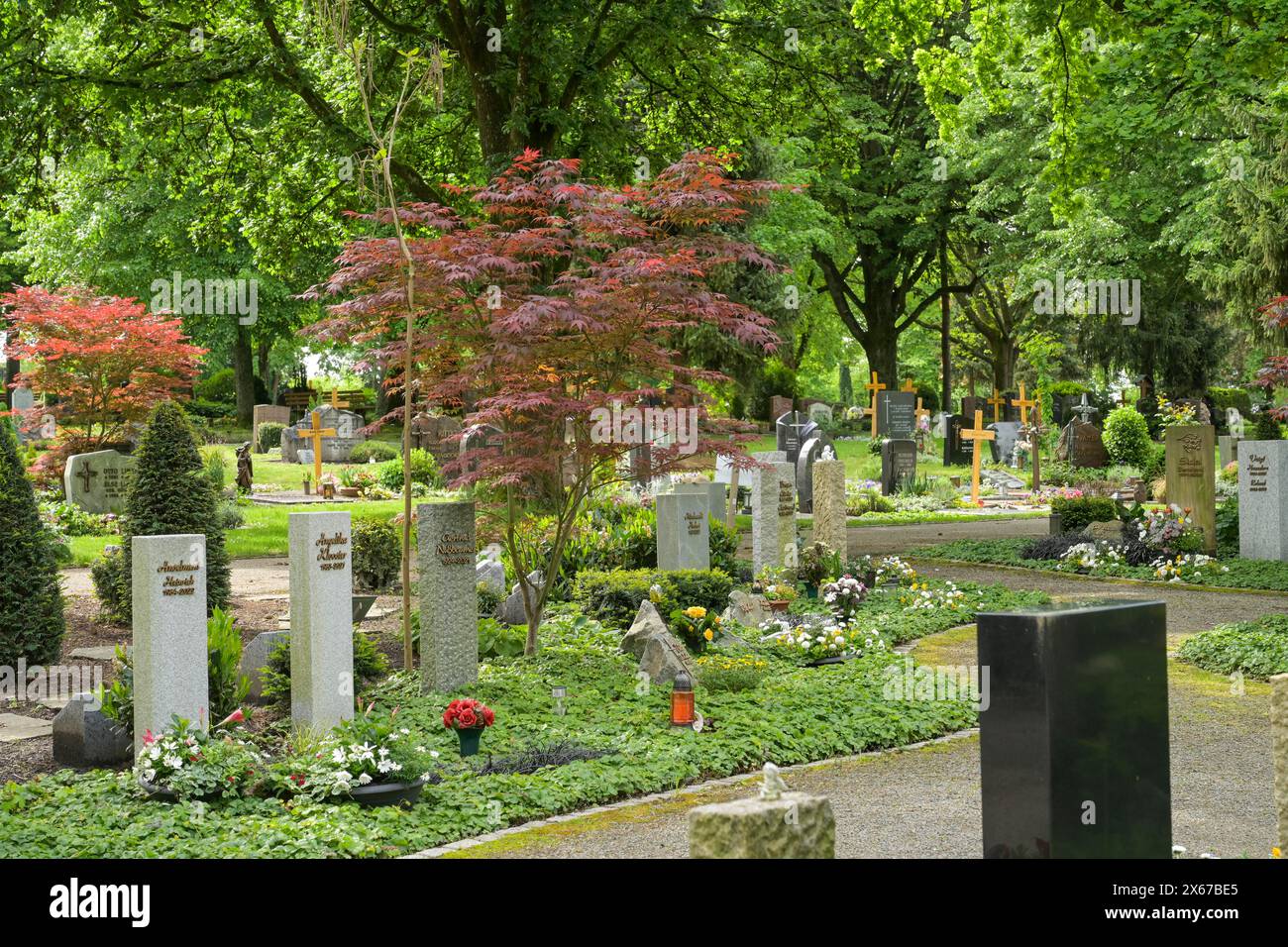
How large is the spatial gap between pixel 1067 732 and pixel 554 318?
6.22 meters

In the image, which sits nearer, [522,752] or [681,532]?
[522,752]

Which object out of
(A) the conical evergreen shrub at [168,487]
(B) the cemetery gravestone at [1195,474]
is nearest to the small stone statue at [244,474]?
(A) the conical evergreen shrub at [168,487]

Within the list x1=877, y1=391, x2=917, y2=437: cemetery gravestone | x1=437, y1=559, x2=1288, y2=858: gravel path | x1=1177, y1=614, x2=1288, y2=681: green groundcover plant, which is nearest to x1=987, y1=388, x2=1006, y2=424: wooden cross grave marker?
x1=877, y1=391, x2=917, y2=437: cemetery gravestone

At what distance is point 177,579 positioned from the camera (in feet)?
26.5

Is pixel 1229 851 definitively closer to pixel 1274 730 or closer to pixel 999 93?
pixel 1274 730

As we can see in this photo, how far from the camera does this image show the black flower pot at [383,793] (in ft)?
23.7

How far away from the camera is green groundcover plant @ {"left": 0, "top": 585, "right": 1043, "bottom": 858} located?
6.68 m

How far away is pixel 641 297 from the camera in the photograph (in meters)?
10.9

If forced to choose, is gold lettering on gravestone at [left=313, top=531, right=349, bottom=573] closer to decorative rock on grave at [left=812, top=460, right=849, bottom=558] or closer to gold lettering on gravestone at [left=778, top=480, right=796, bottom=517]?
gold lettering on gravestone at [left=778, top=480, right=796, bottom=517]

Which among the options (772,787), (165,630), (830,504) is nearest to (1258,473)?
(830,504)

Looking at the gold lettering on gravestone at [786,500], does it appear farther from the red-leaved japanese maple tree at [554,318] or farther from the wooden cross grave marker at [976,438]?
the wooden cross grave marker at [976,438]

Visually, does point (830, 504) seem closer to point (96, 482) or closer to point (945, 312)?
point (96, 482)

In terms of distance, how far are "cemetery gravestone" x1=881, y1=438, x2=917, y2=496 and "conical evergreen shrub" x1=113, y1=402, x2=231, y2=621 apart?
19.8m
